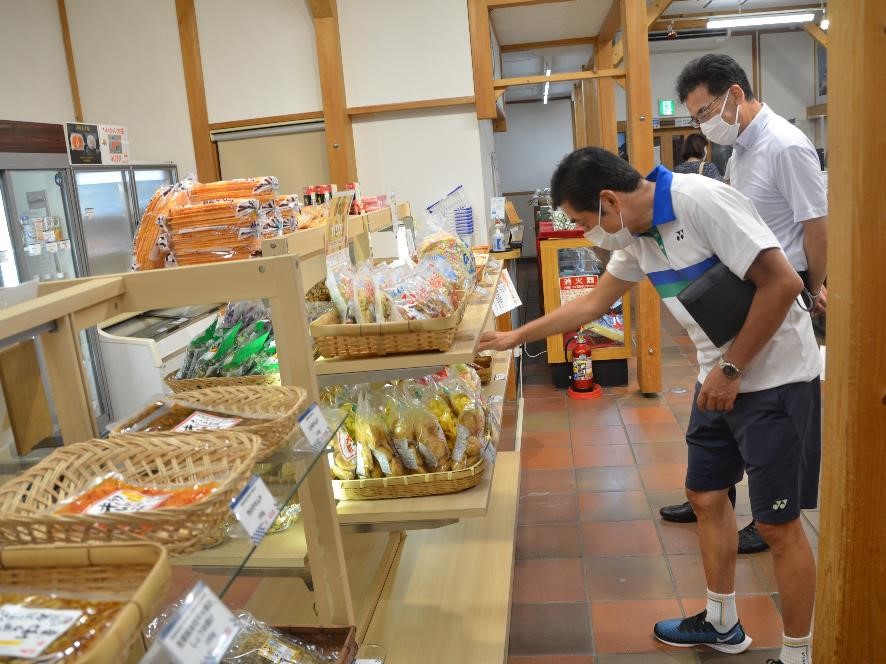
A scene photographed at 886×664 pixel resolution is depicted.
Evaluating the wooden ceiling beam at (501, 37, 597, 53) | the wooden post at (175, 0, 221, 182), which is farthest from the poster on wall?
the wooden ceiling beam at (501, 37, 597, 53)

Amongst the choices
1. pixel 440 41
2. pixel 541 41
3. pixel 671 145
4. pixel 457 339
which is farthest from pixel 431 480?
pixel 671 145

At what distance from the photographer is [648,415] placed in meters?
5.27

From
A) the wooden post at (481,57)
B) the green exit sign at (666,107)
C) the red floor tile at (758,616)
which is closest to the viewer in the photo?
the red floor tile at (758,616)

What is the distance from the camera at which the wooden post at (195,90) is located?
583cm

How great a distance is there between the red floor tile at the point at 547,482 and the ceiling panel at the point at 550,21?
323cm

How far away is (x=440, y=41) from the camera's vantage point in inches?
220

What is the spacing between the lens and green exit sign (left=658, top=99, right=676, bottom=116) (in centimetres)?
1370

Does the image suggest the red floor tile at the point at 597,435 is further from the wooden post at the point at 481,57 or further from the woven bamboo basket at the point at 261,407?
the woven bamboo basket at the point at 261,407

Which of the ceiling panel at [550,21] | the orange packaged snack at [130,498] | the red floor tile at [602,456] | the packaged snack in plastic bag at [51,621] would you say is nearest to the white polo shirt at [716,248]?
the orange packaged snack at [130,498]

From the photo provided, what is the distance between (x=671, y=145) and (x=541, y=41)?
6970mm

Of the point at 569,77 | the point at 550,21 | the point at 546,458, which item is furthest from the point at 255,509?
the point at 550,21

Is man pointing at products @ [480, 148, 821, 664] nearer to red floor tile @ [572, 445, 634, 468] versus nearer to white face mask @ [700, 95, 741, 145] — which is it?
white face mask @ [700, 95, 741, 145]

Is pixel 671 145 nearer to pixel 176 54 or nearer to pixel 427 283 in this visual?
pixel 176 54

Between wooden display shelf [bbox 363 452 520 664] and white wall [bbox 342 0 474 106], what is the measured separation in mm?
3319
